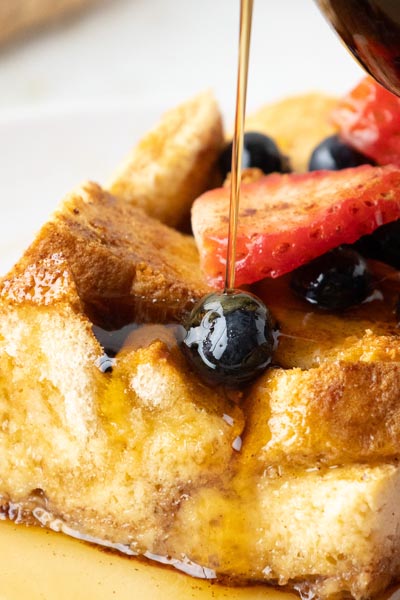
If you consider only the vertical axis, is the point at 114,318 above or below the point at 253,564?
above

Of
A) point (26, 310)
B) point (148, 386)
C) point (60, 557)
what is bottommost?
point (60, 557)

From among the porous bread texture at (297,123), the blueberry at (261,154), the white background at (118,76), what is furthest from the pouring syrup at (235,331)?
the white background at (118,76)

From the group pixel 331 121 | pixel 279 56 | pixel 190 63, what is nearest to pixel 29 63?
pixel 190 63

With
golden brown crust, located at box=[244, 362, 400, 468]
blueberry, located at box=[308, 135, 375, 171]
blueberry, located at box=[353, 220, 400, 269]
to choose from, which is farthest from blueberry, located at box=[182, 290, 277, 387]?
blueberry, located at box=[308, 135, 375, 171]

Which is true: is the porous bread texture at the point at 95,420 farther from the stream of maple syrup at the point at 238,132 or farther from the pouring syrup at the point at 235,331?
the stream of maple syrup at the point at 238,132

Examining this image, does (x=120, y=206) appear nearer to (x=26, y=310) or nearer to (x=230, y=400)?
(x=26, y=310)

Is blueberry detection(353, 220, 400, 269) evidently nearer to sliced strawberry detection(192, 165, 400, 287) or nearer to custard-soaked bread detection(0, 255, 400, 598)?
sliced strawberry detection(192, 165, 400, 287)

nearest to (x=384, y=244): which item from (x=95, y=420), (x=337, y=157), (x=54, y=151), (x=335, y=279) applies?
(x=335, y=279)

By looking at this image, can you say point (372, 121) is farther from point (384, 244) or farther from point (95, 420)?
point (95, 420)
